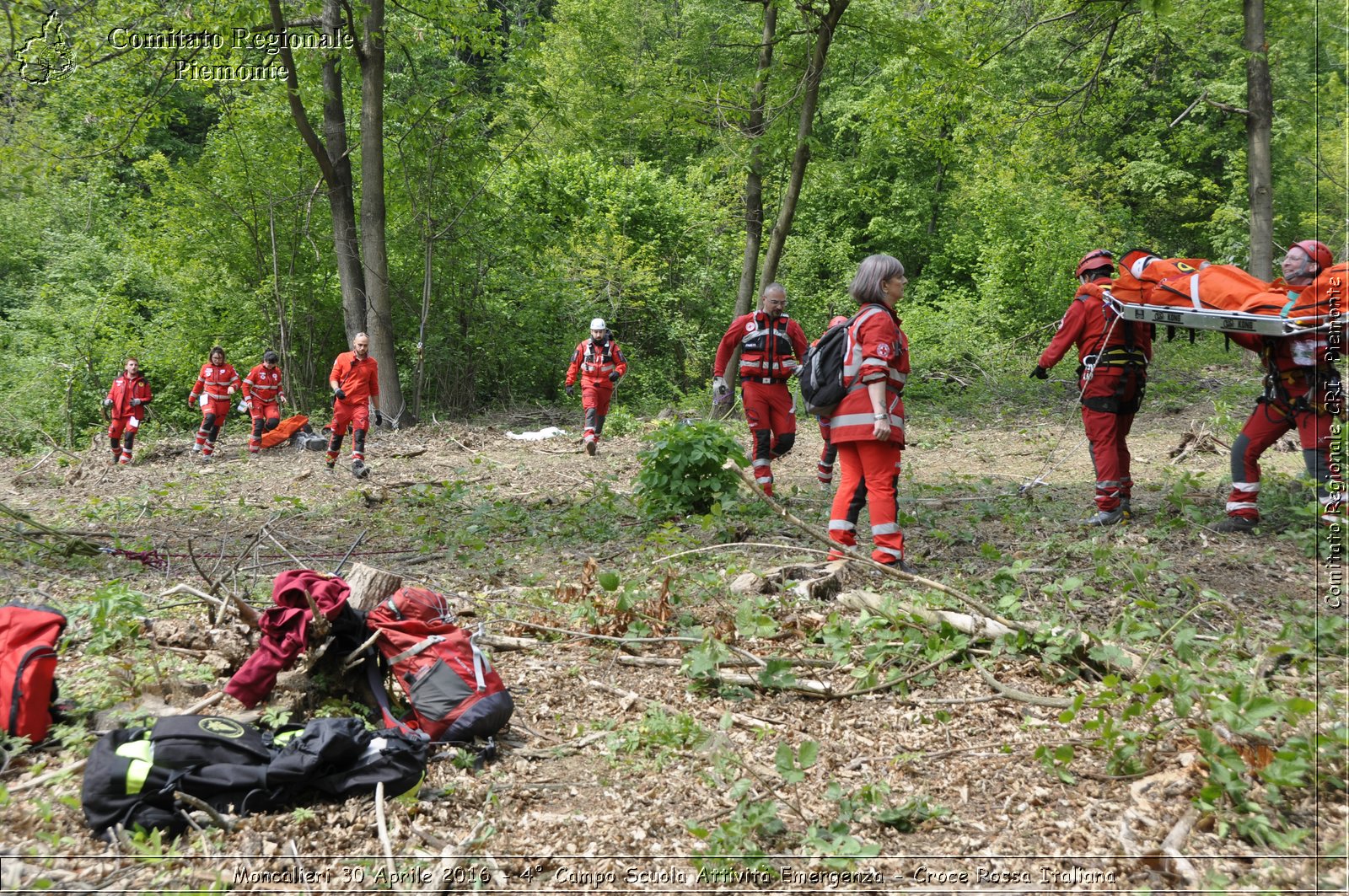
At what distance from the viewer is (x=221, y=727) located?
365cm

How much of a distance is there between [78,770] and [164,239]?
1873 cm

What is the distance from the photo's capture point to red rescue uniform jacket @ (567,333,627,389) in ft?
43.9

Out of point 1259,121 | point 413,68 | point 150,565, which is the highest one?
point 413,68

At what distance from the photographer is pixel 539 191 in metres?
25.7

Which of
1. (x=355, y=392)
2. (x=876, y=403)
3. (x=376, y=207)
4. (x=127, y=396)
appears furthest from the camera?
(x=376, y=207)

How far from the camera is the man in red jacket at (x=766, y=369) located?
916 centimetres

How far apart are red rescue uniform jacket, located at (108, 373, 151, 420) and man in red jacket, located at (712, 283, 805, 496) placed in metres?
10.9

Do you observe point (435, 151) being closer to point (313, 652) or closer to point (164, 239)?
point (164, 239)

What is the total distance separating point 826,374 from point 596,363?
746 cm

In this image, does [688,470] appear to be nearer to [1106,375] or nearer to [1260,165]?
[1106,375]

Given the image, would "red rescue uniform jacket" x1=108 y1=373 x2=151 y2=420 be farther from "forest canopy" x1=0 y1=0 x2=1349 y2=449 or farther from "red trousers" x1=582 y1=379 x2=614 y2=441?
"red trousers" x1=582 y1=379 x2=614 y2=441

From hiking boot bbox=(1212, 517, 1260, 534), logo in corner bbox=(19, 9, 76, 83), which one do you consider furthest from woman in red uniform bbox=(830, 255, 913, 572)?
logo in corner bbox=(19, 9, 76, 83)

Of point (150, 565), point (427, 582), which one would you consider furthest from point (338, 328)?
point (427, 582)

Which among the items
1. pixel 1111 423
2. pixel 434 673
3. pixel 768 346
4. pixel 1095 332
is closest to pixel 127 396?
pixel 768 346
